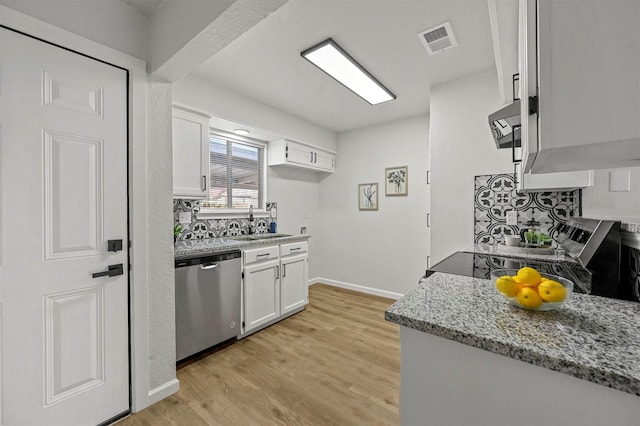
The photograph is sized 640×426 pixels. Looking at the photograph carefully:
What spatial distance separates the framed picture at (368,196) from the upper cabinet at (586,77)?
339 centimetres

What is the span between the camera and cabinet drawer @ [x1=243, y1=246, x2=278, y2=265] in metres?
2.58

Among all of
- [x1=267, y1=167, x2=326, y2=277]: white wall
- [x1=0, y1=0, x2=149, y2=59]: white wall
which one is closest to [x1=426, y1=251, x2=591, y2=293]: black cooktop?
[x1=0, y1=0, x2=149, y2=59]: white wall

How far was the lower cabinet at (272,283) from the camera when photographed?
8.54 feet

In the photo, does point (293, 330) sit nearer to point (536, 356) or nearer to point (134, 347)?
point (134, 347)

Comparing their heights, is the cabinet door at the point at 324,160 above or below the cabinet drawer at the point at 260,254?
above

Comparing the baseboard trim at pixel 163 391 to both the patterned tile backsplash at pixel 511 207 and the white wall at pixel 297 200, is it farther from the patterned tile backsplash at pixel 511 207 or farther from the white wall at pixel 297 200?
the patterned tile backsplash at pixel 511 207

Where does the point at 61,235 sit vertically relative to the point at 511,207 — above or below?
below

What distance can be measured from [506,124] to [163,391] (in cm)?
264

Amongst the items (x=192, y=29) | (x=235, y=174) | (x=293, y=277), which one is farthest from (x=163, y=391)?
(x=235, y=174)

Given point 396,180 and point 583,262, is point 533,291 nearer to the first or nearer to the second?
point 583,262

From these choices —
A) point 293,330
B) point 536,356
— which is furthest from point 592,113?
point 293,330

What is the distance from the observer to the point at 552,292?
772 mm

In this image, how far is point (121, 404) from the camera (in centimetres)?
158

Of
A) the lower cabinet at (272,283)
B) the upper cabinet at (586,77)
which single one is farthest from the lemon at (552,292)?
the lower cabinet at (272,283)
